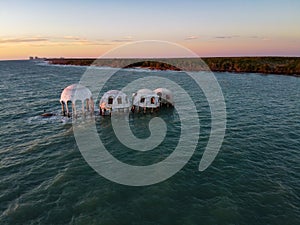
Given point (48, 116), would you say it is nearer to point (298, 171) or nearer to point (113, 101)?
point (113, 101)

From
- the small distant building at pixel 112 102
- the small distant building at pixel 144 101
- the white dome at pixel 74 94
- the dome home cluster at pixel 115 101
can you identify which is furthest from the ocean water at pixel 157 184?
the small distant building at pixel 144 101

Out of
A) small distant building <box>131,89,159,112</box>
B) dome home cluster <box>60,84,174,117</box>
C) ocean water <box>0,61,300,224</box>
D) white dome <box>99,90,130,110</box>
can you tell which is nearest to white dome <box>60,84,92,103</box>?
dome home cluster <box>60,84,174,117</box>

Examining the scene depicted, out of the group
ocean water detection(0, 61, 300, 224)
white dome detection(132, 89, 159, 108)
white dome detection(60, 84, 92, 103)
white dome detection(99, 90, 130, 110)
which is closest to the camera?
ocean water detection(0, 61, 300, 224)

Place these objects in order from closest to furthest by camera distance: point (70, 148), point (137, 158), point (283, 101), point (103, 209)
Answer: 1. point (103, 209)
2. point (137, 158)
3. point (70, 148)
4. point (283, 101)

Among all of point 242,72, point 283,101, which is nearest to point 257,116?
point 283,101

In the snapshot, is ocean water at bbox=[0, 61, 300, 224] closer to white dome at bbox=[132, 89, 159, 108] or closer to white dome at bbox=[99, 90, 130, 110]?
white dome at bbox=[99, 90, 130, 110]

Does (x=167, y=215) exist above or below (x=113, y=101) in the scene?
below

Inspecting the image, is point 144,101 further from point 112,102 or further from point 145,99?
point 112,102
